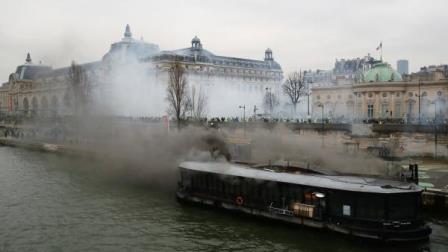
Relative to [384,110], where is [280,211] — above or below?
below

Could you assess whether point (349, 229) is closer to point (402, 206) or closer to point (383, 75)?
point (402, 206)

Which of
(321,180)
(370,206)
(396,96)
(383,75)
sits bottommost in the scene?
(370,206)

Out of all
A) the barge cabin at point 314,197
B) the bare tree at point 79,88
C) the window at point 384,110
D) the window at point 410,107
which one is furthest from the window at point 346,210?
the bare tree at point 79,88

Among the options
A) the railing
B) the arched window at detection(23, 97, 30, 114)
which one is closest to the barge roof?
the railing

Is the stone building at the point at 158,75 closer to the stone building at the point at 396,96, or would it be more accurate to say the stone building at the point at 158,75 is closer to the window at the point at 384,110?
the stone building at the point at 396,96

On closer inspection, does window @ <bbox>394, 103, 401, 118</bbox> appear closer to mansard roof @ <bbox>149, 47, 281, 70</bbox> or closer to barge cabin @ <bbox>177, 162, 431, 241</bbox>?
mansard roof @ <bbox>149, 47, 281, 70</bbox>

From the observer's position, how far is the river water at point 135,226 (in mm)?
18406

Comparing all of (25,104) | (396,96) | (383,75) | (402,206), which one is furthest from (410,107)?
(25,104)

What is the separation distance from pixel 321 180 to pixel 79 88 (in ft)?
167

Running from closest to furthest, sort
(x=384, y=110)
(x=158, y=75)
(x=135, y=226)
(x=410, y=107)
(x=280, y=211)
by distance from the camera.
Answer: (x=280, y=211)
(x=135, y=226)
(x=410, y=107)
(x=384, y=110)
(x=158, y=75)

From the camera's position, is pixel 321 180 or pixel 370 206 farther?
pixel 321 180

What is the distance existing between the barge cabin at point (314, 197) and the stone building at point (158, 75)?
37.6m

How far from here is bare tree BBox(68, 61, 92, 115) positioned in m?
61.5

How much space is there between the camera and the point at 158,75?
66.8 metres
